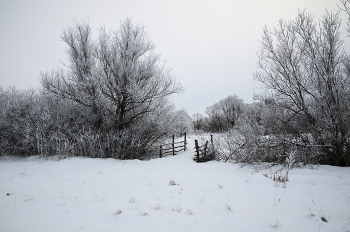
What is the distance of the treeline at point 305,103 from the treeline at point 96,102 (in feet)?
17.3

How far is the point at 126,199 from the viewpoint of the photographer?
2873 millimetres

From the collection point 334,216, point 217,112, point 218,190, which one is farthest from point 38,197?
point 217,112

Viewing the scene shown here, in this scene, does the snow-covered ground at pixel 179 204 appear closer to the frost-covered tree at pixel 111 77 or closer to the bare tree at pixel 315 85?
the bare tree at pixel 315 85

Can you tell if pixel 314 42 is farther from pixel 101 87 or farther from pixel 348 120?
A: pixel 101 87

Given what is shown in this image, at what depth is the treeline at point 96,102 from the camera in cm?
Answer: 811

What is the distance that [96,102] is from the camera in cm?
845

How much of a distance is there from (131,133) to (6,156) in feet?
22.1

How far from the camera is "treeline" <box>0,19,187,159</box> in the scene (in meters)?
8.11

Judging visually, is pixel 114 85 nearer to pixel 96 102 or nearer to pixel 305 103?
pixel 96 102

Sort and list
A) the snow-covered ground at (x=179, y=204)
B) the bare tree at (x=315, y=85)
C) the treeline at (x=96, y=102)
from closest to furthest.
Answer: the snow-covered ground at (x=179, y=204)
the bare tree at (x=315, y=85)
the treeline at (x=96, y=102)

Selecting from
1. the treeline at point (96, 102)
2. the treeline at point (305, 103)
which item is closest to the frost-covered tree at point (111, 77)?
the treeline at point (96, 102)

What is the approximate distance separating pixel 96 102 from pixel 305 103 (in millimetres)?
9931

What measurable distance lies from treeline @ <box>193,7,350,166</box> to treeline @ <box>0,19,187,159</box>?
5.27 m

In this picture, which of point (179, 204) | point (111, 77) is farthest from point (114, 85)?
point (179, 204)
